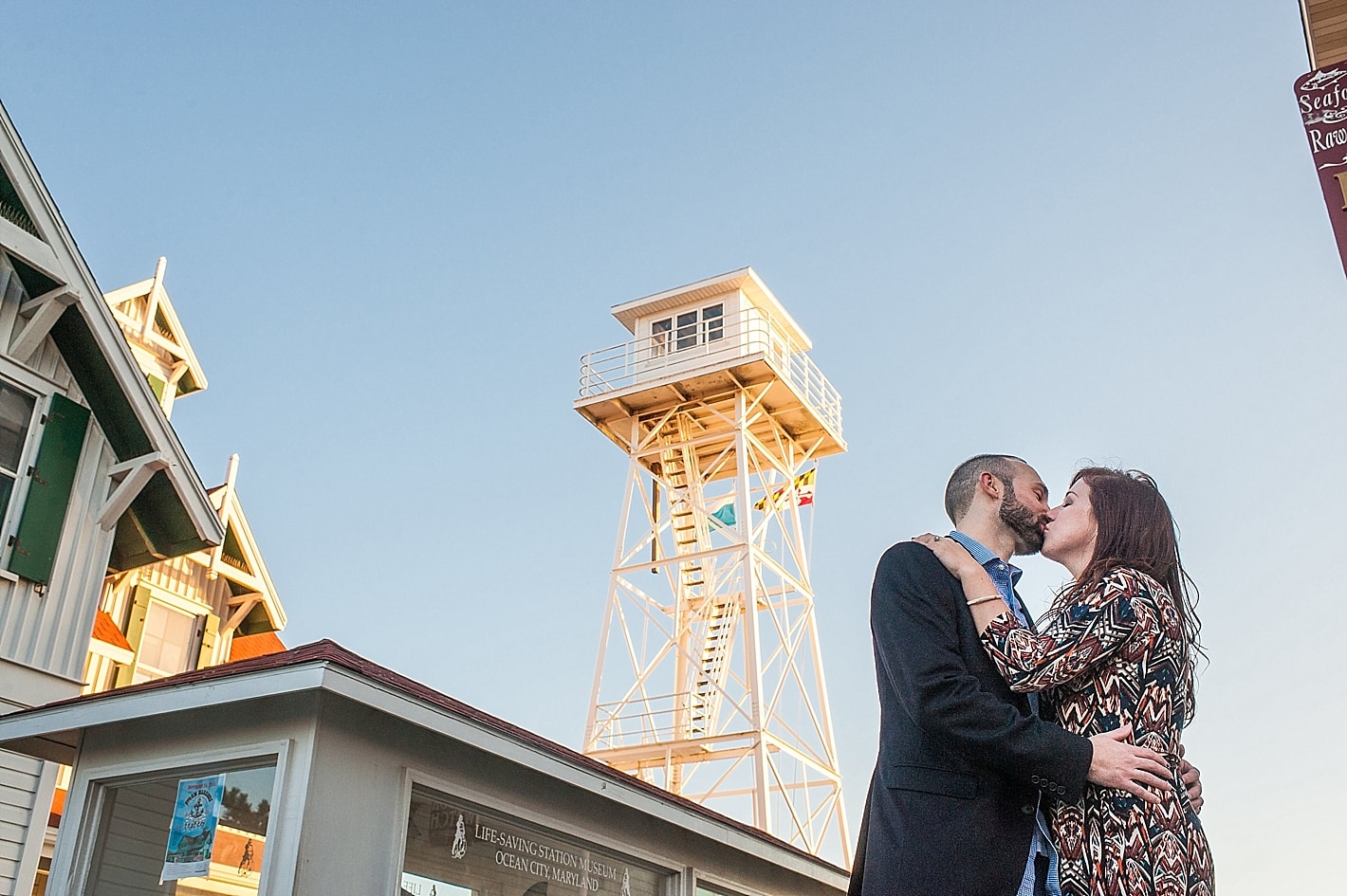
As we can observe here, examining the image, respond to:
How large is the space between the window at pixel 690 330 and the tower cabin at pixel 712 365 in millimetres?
15

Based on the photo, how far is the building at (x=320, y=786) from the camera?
5.82m

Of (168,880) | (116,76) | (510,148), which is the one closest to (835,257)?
(510,148)

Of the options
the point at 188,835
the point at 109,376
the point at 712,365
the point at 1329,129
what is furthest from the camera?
the point at 712,365

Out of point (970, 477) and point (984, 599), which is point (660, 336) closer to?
point (970, 477)

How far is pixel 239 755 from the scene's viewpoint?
19.8 feet

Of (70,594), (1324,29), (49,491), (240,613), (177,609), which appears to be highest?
(1324,29)

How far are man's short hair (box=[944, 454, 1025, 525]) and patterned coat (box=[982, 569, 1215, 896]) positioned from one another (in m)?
0.46

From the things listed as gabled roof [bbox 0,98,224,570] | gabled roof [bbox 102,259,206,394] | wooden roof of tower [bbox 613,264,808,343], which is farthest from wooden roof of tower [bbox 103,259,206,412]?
wooden roof of tower [bbox 613,264,808,343]

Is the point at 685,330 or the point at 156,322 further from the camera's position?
the point at 685,330

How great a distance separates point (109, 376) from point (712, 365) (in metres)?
10.4

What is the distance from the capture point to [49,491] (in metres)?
10.9

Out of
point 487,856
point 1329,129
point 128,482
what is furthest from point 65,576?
point 1329,129

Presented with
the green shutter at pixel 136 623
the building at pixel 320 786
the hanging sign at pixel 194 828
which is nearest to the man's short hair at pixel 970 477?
the building at pixel 320 786

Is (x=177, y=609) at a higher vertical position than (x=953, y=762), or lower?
higher
